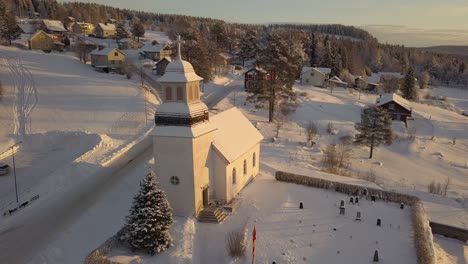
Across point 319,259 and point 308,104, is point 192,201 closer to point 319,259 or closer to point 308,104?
point 319,259

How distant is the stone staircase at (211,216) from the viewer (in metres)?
20.1

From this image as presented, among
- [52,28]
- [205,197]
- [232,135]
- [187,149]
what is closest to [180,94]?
[187,149]

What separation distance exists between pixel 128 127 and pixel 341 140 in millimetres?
22983

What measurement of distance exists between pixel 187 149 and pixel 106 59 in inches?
2018

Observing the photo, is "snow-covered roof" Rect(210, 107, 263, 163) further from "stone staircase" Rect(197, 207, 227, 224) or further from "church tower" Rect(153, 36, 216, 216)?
"stone staircase" Rect(197, 207, 227, 224)

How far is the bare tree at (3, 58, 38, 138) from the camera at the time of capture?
3910cm

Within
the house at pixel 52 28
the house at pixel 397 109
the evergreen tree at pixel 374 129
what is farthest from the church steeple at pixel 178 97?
the house at pixel 52 28

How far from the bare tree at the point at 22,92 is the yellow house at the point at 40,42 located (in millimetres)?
16077

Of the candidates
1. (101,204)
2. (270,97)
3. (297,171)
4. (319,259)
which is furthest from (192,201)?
(270,97)

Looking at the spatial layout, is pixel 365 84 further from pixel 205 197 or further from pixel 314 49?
pixel 205 197

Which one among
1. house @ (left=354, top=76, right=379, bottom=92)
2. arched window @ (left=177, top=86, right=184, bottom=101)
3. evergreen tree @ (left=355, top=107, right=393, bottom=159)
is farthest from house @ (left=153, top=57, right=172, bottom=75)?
arched window @ (left=177, top=86, right=184, bottom=101)

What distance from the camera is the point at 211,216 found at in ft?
66.3

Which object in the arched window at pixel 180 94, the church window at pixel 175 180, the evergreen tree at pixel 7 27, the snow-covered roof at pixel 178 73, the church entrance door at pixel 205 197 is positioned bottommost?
the church entrance door at pixel 205 197

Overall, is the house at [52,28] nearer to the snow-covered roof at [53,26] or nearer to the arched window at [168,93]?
the snow-covered roof at [53,26]
